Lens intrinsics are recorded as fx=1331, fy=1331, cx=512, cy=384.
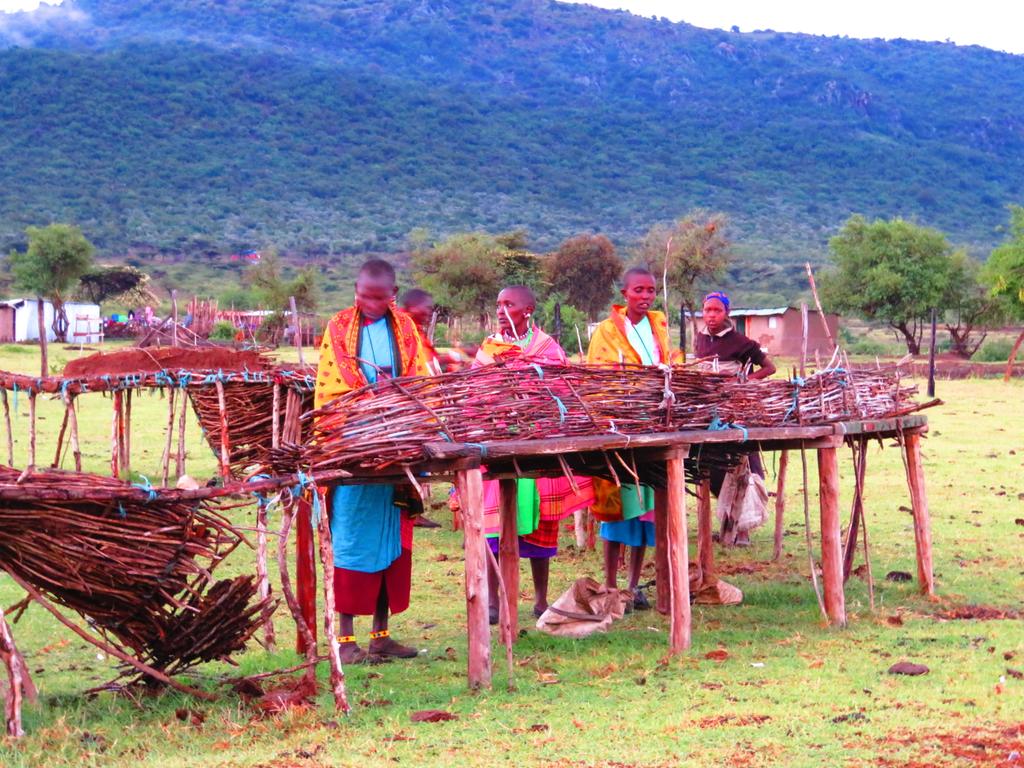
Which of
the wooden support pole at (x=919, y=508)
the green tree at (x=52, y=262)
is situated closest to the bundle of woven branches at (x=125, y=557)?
the wooden support pole at (x=919, y=508)

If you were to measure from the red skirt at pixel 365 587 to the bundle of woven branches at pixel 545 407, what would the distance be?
91 centimetres

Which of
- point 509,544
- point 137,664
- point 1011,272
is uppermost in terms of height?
point 1011,272

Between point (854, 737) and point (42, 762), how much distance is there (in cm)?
322

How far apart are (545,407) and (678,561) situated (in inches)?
48.5

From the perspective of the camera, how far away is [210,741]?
5.49 m

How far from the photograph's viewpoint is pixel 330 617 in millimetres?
5820

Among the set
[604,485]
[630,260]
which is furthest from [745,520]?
[630,260]

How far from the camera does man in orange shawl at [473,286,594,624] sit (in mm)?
7898

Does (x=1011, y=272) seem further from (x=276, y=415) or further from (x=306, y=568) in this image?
(x=306, y=568)

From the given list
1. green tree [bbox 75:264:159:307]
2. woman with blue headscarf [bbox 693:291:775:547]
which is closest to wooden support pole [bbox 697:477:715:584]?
woman with blue headscarf [bbox 693:291:775:547]

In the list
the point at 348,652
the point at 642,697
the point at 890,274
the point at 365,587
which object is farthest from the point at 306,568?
the point at 890,274

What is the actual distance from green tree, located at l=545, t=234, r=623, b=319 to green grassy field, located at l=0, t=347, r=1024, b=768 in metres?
41.1

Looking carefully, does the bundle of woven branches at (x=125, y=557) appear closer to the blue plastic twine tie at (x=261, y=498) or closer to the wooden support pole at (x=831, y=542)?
the blue plastic twine tie at (x=261, y=498)

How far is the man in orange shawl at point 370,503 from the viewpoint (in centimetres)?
682
